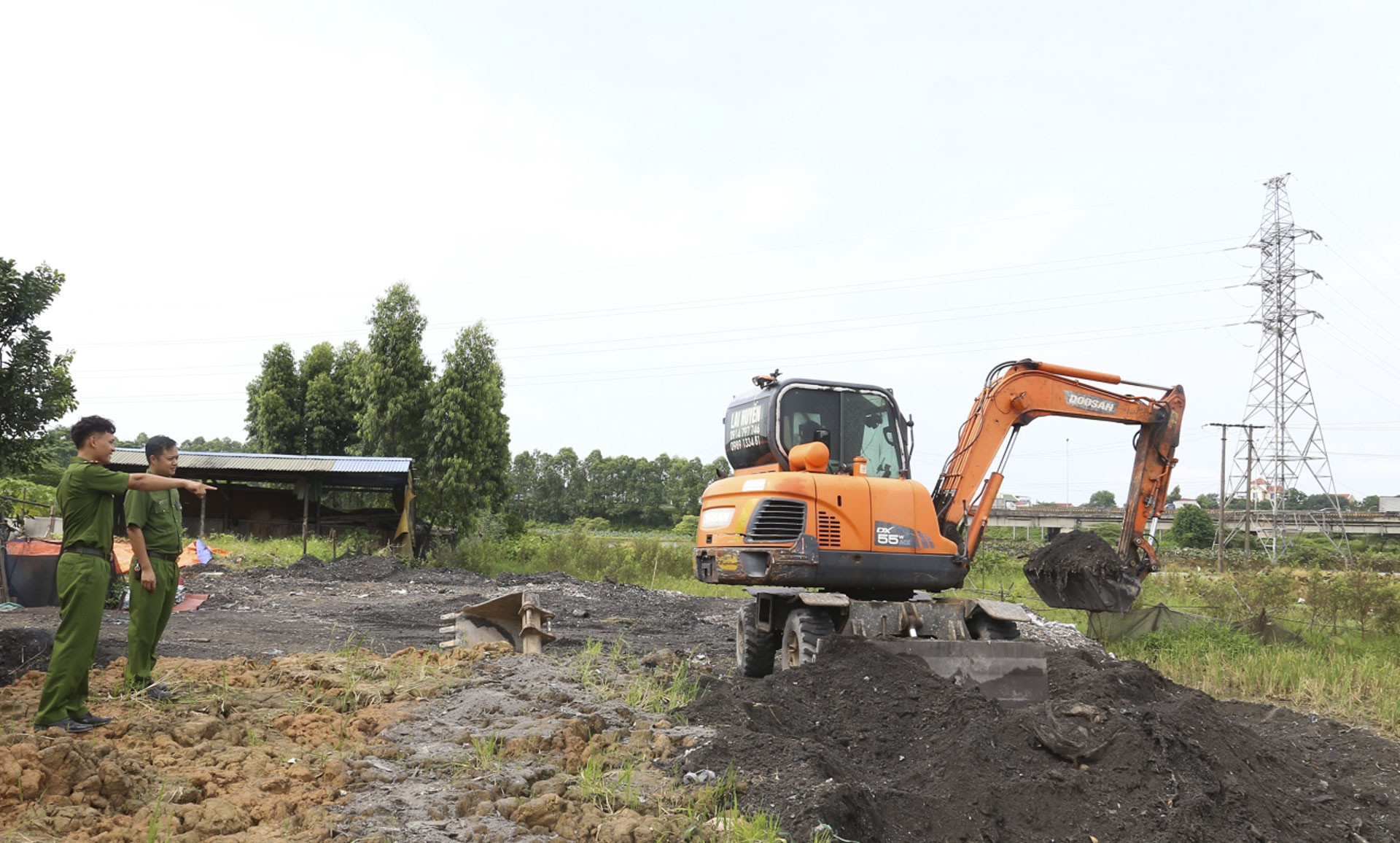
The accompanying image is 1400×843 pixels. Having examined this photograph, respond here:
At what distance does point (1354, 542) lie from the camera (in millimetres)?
37188

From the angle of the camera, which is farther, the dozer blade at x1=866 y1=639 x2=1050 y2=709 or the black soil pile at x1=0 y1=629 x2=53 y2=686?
the dozer blade at x1=866 y1=639 x2=1050 y2=709

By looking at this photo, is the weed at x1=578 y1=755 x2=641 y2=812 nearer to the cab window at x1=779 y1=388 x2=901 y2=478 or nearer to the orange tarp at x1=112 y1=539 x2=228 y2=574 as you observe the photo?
the cab window at x1=779 y1=388 x2=901 y2=478

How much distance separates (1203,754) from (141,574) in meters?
6.48

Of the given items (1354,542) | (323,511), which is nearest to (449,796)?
(323,511)

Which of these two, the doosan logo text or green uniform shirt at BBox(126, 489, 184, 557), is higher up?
the doosan logo text

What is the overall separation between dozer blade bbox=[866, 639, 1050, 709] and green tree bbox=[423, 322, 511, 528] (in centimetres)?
2035

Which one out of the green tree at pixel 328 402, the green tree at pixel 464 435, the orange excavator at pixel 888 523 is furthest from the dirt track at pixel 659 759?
the green tree at pixel 328 402

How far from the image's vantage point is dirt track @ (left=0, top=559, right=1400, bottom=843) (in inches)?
172

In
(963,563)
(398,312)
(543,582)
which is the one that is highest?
(398,312)

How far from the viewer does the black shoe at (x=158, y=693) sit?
609 centimetres

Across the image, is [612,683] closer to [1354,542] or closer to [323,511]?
[323,511]

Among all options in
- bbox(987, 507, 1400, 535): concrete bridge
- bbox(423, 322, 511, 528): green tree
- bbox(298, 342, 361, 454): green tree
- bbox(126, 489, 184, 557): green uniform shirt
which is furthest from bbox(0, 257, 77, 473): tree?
bbox(987, 507, 1400, 535): concrete bridge

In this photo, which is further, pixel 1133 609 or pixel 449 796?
pixel 1133 609

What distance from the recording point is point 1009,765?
220 inches
